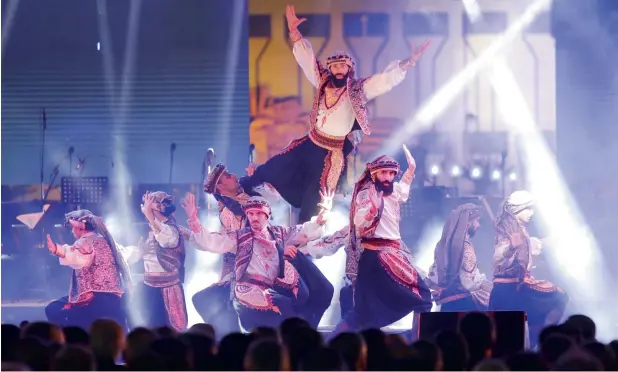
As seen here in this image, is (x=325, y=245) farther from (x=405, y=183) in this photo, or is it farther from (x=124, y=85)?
(x=124, y=85)

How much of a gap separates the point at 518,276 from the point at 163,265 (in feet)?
9.31

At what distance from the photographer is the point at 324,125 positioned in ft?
29.4

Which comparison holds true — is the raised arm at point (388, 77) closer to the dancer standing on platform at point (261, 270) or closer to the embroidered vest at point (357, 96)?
the embroidered vest at point (357, 96)

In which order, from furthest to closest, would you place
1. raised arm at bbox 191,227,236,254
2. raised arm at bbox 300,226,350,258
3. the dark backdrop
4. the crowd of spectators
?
the dark backdrop, raised arm at bbox 300,226,350,258, raised arm at bbox 191,227,236,254, the crowd of spectators

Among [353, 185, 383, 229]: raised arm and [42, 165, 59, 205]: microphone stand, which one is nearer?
[353, 185, 383, 229]: raised arm

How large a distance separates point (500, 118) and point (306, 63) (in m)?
1.98

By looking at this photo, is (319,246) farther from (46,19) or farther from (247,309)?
(46,19)

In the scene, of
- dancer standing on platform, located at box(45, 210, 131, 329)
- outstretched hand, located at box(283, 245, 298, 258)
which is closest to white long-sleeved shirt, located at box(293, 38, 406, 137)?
outstretched hand, located at box(283, 245, 298, 258)

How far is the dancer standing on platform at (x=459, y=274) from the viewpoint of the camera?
9.25m

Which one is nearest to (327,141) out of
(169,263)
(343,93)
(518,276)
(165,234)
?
(343,93)

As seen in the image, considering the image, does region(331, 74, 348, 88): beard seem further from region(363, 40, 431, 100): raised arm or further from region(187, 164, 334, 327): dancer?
region(187, 164, 334, 327): dancer

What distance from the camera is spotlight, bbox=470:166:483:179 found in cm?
980

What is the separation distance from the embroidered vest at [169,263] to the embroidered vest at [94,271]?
1.01 feet

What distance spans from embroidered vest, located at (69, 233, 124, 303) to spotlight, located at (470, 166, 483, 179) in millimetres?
3119
